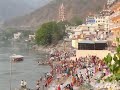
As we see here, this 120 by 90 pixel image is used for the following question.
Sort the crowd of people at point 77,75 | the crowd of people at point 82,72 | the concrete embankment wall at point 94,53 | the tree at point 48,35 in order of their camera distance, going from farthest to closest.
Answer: the tree at point 48,35, the concrete embankment wall at point 94,53, the crowd of people at point 82,72, the crowd of people at point 77,75

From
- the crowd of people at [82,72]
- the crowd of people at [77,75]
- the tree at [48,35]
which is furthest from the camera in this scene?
the tree at [48,35]

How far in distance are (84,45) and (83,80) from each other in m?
14.8

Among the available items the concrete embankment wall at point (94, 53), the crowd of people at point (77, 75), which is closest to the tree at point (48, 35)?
the concrete embankment wall at point (94, 53)

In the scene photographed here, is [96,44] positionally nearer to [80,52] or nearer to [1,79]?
[80,52]

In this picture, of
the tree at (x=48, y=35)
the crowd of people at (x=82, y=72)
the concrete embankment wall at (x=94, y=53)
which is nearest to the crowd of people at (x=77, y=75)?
the crowd of people at (x=82, y=72)

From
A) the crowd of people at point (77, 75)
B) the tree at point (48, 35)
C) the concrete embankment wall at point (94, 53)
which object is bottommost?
the crowd of people at point (77, 75)

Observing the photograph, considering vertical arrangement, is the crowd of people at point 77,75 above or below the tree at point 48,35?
below

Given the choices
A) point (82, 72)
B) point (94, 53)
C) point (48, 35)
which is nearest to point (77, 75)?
point (82, 72)

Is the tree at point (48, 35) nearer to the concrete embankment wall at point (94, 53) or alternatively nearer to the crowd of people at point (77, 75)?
the concrete embankment wall at point (94, 53)

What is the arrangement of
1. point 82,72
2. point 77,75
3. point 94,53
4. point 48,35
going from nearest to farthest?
point 77,75 → point 82,72 → point 94,53 → point 48,35

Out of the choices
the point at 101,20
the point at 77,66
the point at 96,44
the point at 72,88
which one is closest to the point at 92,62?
the point at 77,66

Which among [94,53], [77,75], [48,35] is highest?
[48,35]

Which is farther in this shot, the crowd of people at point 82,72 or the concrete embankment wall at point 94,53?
the concrete embankment wall at point 94,53

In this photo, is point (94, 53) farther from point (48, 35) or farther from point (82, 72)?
point (48, 35)
